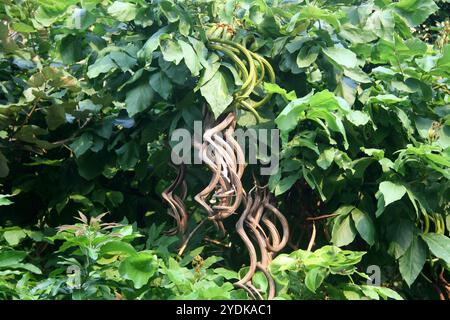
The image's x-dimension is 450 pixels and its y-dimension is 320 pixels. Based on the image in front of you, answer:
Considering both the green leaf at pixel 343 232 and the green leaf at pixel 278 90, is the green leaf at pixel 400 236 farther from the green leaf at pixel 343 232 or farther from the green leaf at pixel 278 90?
the green leaf at pixel 278 90

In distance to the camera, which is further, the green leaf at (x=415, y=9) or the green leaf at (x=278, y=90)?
the green leaf at (x=415, y=9)

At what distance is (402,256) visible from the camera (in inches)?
98.3

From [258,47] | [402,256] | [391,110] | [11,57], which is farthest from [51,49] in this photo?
[402,256]

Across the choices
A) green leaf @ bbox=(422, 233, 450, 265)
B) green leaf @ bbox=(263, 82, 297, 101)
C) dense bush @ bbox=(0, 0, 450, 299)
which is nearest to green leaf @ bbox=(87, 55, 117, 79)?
dense bush @ bbox=(0, 0, 450, 299)

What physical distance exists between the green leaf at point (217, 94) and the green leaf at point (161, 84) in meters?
0.11

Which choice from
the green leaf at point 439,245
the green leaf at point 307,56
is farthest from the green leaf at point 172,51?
the green leaf at point 439,245

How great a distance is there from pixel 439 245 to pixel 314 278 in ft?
1.71

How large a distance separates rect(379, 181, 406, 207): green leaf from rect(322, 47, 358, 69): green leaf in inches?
15.7

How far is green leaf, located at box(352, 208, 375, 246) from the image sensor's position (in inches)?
97.0

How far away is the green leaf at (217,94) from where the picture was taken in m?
2.50

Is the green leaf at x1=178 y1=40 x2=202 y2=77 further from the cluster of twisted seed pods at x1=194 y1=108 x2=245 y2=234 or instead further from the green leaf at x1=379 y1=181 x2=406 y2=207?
the green leaf at x1=379 y1=181 x2=406 y2=207

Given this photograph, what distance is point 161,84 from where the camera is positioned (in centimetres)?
255

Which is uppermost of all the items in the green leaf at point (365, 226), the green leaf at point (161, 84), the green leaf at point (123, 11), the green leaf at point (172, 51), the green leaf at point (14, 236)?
the green leaf at point (123, 11)

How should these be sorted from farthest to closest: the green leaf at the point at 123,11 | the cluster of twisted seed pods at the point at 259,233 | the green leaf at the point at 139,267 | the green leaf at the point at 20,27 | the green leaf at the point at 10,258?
the green leaf at the point at 20,27 < the green leaf at the point at 123,11 < the cluster of twisted seed pods at the point at 259,233 < the green leaf at the point at 10,258 < the green leaf at the point at 139,267
